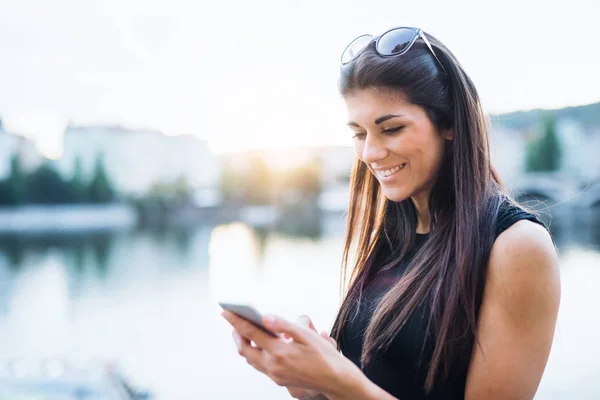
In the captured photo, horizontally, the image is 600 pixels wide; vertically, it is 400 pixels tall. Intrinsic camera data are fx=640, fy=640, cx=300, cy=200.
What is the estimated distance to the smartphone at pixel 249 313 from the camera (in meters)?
0.58

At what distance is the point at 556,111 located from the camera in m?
26.6

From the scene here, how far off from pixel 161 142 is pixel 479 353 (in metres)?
30.5

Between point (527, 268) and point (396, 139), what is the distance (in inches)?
8.2

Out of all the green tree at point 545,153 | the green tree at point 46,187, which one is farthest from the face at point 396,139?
the green tree at point 545,153

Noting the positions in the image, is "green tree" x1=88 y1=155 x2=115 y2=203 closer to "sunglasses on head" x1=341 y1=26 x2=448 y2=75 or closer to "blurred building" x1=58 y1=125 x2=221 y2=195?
"blurred building" x1=58 y1=125 x2=221 y2=195

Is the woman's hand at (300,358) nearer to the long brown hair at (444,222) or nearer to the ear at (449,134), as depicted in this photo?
the long brown hair at (444,222)

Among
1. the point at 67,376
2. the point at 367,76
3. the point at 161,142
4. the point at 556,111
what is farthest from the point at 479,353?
the point at 161,142

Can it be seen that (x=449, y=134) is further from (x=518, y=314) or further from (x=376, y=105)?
(x=518, y=314)

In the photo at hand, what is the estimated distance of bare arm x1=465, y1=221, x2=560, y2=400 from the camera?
0.58 m

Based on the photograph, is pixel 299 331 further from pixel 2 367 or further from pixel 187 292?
pixel 187 292

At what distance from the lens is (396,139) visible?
71 cm

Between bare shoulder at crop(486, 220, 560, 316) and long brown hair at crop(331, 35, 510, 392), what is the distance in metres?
0.03

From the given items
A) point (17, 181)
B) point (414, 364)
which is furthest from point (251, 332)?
point (17, 181)

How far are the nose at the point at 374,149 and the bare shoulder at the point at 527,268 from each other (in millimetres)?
178
